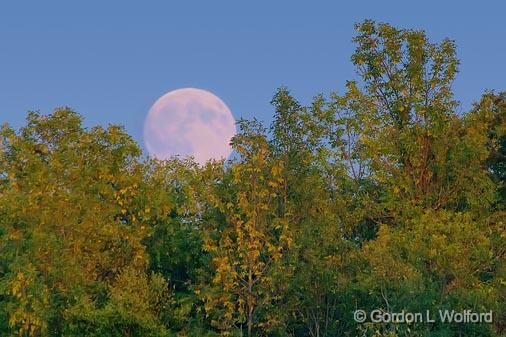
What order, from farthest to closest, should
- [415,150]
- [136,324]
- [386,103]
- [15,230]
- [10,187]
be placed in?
[386,103]
[415,150]
[10,187]
[15,230]
[136,324]

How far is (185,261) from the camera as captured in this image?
134 ft

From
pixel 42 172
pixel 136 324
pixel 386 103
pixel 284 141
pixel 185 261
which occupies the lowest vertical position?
pixel 136 324

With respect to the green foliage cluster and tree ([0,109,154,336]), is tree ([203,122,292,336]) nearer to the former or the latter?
the green foliage cluster

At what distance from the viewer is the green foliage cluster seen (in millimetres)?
32906

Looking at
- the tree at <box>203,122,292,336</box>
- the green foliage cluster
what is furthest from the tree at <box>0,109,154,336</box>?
the tree at <box>203,122,292,336</box>

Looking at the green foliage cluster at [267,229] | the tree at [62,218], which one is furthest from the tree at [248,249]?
the tree at [62,218]

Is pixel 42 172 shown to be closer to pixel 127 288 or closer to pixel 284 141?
pixel 127 288

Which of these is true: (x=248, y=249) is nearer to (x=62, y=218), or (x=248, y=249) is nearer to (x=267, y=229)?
(x=267, y=229)

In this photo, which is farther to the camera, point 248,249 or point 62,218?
point 62,218

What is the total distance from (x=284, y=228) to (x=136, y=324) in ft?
23.1

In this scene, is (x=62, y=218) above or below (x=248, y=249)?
above

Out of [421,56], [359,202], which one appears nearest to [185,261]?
[359,202]

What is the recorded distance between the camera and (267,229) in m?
35.4

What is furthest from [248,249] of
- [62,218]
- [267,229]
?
[62,218]
